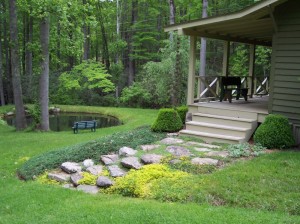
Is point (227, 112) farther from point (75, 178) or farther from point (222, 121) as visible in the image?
point (75, 178)

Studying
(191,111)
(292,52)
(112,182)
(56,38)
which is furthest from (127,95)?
(112,182)

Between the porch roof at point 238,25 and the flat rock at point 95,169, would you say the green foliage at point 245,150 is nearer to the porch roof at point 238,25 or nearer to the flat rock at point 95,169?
the flat rock at point 95,169

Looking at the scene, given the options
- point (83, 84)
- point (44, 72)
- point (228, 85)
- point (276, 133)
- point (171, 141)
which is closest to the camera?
point (276, 133)

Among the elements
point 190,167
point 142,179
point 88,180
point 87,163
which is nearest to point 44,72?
point 87,163

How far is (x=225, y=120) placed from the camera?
9328mm

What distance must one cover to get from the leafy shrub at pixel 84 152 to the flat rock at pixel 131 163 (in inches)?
34.2

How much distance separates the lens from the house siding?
8.56m

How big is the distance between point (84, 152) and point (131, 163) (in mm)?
1497

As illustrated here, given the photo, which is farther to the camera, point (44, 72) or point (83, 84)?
point (83, 84)

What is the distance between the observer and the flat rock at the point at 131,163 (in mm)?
6841

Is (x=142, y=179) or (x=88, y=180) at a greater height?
(x=142, y=179)

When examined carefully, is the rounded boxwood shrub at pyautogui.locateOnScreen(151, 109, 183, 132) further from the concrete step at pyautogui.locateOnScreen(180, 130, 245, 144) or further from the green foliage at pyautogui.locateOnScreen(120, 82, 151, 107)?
the green foliage at pyautogui.locateOnScreen(120, 82, 151, 107)

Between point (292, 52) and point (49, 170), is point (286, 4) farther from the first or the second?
point (49, 170)

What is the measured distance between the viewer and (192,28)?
1008 cm
